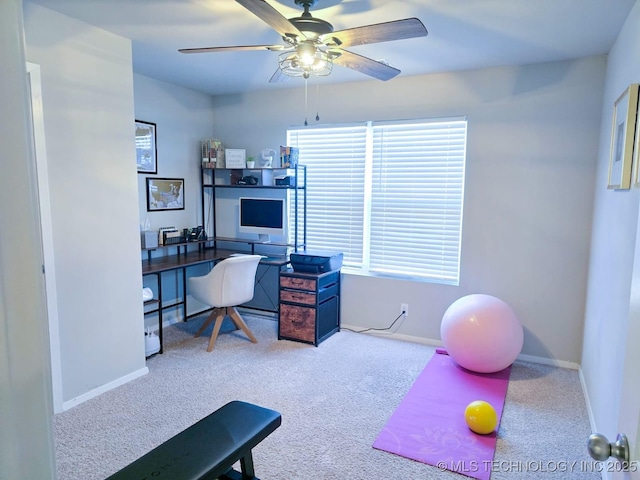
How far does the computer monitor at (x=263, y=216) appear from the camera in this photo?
4.41 metres

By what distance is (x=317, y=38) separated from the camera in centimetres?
221

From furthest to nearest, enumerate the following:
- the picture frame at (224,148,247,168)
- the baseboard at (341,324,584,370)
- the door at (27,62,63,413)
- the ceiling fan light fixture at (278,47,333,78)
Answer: the picture frame at (224,148,247,168) < the baseboard at (341,324,584,370) < the door at (27,62,63,413) < the ceiling fan light fixture at (278,47,333,78)

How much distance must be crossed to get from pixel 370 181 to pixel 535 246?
62.5 inches

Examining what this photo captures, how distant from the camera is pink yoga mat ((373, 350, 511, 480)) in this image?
2267 millimetres

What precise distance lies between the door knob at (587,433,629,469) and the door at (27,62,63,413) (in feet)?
8.52

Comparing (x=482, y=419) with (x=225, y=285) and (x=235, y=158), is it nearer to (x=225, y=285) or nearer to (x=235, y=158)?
(x=225, y=285)

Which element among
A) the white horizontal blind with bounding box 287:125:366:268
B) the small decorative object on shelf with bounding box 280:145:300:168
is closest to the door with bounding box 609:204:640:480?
the white horizontal blind with bounding box 287:125:366:268

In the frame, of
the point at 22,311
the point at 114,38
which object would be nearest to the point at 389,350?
the point at 114,38

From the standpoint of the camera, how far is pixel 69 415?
267cm

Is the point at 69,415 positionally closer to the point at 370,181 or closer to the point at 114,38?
the point at 114,38

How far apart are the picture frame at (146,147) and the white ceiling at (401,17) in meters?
0.60

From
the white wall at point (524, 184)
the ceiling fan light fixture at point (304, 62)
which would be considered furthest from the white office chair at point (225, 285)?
the ceiling fan light fixture at point (304, 62)

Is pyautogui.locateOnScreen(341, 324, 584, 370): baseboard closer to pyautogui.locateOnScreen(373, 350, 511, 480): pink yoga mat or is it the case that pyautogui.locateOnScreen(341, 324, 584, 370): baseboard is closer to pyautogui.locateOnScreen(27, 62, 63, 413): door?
pyautogui.locateOnScreen(373, 350, 511, 480): pink yoga mat

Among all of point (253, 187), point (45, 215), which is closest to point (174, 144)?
point (253, 187)
